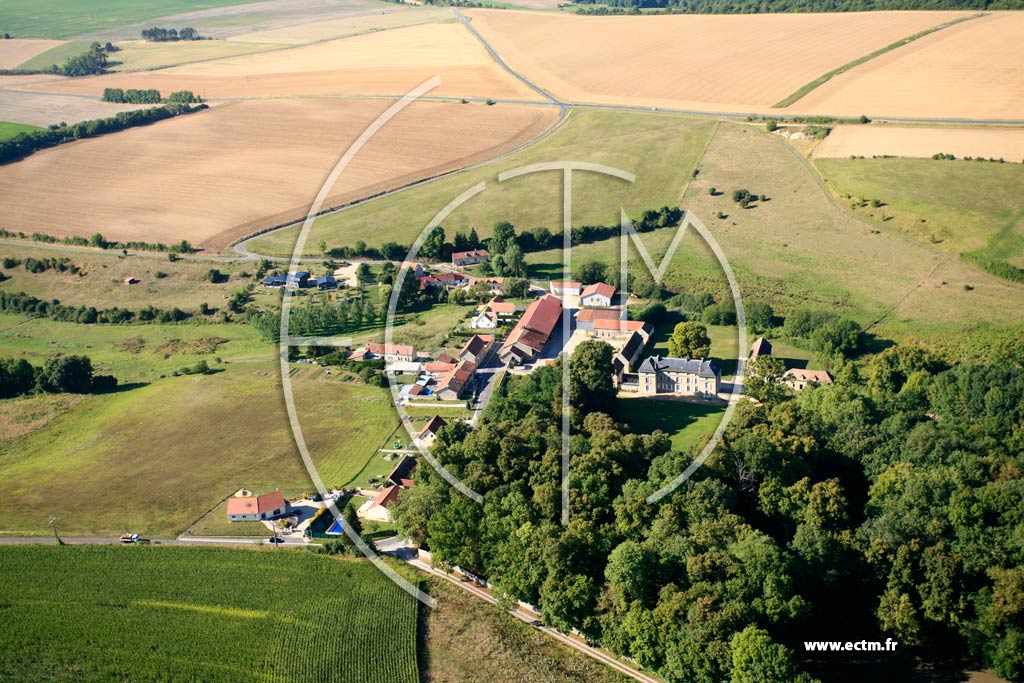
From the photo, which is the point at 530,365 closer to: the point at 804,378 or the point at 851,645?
the point at 804,378

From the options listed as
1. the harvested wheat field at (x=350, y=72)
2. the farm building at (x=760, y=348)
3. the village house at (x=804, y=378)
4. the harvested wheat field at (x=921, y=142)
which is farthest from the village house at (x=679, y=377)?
the harvested wheat field at (x=350, y=72)

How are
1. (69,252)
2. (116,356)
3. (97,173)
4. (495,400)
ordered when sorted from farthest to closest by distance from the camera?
(97,173) → (69,252) → (116,356) → (495,400)

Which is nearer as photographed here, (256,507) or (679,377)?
(256,507)

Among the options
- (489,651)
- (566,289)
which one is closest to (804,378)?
(566,289)

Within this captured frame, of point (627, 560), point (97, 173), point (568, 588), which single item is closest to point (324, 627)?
point (568, 588)

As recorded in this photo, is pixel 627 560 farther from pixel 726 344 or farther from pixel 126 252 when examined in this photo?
pixel 126 252

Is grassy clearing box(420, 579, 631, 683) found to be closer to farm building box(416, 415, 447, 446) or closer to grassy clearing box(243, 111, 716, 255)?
farm building box(416, 415, 447, 446)

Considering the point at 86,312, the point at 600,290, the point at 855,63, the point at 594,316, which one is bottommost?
the point at 86,312

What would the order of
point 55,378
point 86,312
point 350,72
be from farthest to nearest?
point 350,72 → point 86,312 → point 55,378
